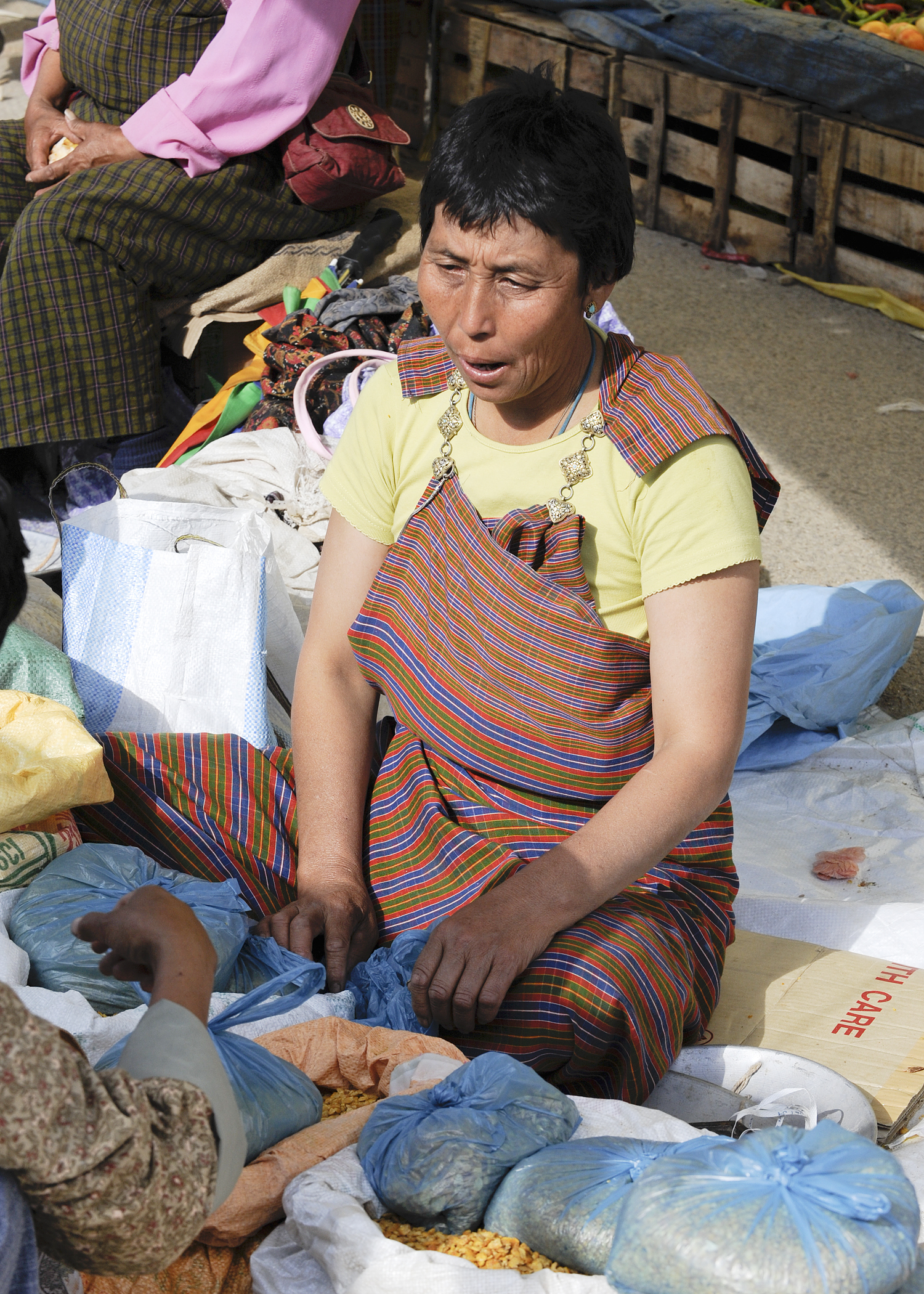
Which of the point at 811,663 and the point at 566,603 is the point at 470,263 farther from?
the point at 811,663

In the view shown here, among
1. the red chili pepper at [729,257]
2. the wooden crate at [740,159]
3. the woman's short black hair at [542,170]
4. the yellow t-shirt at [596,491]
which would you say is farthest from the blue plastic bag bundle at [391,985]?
the red chili pepper at [729,257]

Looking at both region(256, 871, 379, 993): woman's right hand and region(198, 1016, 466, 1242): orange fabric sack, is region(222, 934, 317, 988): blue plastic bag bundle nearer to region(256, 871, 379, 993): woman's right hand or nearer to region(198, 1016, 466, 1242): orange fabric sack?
region(256, 871, 379, 993): woman's right hand

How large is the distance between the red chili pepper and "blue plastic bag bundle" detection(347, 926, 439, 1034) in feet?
13.5

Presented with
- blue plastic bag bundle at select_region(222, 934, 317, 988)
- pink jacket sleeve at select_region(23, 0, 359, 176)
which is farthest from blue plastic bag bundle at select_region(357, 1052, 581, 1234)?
pink jacket sleeve at select_region(23, 0, 359, 176)

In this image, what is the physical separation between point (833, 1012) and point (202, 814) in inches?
42.3

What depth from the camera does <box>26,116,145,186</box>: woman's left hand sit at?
3.51m

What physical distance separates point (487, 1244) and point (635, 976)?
0.49m

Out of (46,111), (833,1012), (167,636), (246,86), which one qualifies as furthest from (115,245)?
(833,1012)

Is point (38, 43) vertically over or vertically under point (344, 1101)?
over

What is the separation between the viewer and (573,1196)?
119 cm

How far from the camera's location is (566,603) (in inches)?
68.7

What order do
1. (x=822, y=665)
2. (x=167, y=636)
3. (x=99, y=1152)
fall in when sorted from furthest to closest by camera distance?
(x=822, y=665) < (x=167, y=636) < (x=99, y=1152)

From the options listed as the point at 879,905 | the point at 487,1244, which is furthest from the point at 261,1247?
the point at 879,905

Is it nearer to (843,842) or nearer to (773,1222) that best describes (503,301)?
(773,1222)
